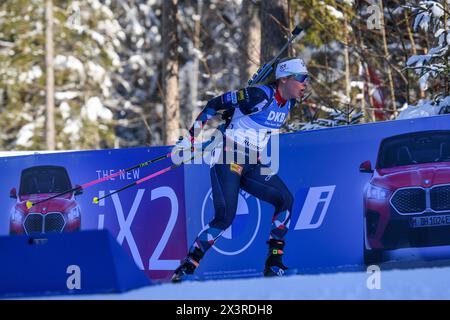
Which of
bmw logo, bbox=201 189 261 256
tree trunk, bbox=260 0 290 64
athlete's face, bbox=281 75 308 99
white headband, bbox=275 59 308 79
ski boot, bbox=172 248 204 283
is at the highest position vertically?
tree trunk, bbox=260 0 290 64

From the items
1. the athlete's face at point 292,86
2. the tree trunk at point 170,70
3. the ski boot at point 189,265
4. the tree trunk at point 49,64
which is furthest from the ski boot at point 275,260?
the tree trunk at point 49,64

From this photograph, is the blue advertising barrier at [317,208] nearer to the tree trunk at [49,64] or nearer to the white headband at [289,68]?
the white headband at [289,68]

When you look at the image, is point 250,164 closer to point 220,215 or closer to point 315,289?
point 220,215

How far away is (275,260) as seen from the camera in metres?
8.20

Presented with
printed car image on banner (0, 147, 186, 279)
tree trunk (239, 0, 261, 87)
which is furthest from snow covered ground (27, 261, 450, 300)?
tree trunk (239, 0, 261, 87)

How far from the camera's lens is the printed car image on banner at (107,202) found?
9602mm

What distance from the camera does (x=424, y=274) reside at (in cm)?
636

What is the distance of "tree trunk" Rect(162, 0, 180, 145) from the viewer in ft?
61.1

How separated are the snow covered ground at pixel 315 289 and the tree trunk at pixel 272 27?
7312 mm

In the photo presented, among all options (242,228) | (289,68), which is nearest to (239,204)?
(242,228)

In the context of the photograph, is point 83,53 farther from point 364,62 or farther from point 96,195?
point 96,195

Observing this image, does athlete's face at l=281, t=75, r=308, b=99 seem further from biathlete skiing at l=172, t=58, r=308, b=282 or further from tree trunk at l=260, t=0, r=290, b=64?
tree trunk at l=260, t=0, r=290, b=64

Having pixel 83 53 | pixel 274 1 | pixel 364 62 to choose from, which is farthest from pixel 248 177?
pixel 83 53

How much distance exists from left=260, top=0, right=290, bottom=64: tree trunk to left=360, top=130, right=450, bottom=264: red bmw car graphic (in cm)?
556
